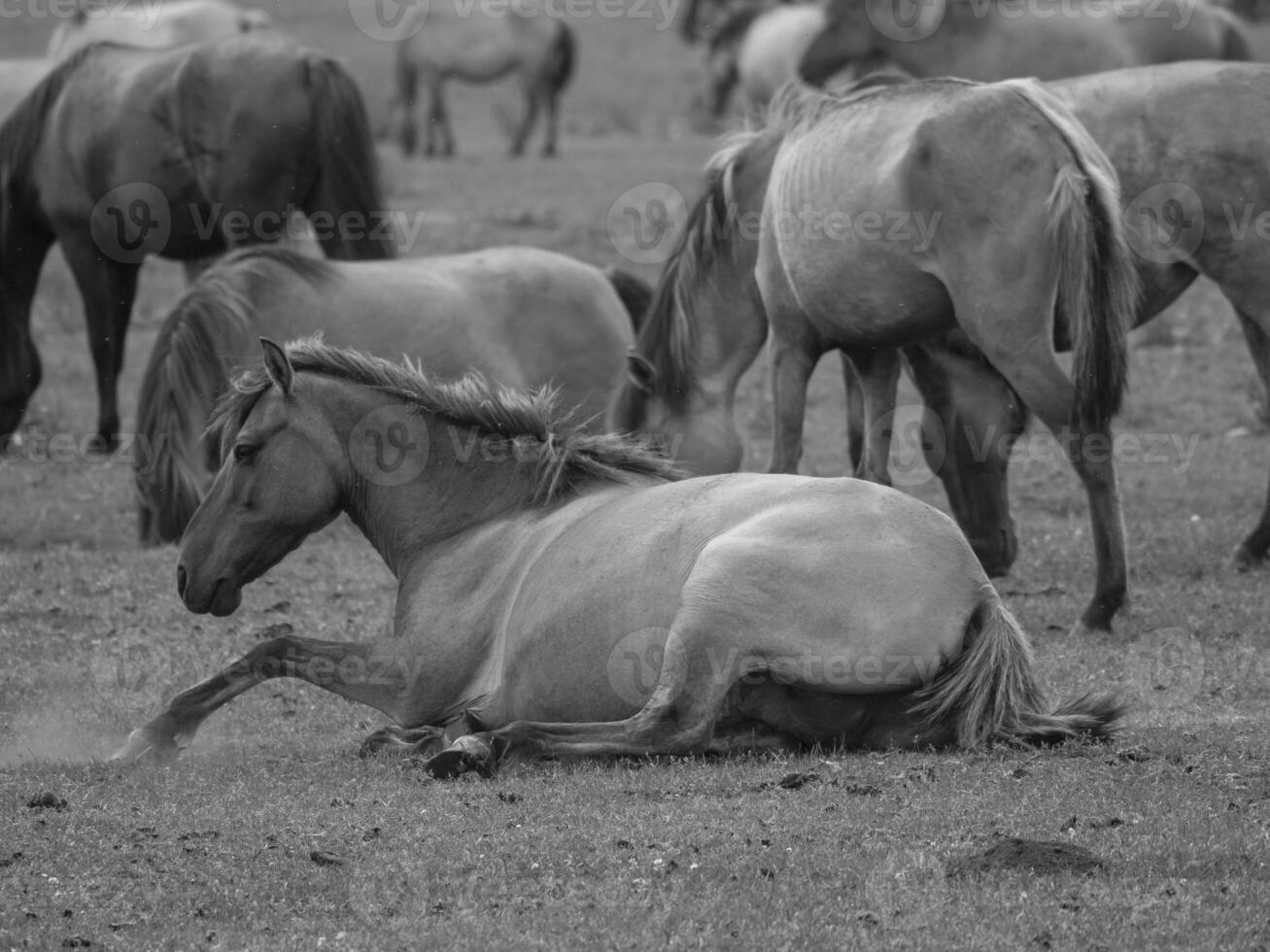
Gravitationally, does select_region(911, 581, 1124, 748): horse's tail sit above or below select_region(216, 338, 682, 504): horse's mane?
below

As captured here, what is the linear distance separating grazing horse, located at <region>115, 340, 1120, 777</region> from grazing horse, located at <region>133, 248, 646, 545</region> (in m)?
3.22

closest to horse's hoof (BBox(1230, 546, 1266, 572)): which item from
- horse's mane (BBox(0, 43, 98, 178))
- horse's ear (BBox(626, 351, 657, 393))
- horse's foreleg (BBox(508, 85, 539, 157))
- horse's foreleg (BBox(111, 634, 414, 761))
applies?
horse's ear (BBox(626, 351, 657, 393))

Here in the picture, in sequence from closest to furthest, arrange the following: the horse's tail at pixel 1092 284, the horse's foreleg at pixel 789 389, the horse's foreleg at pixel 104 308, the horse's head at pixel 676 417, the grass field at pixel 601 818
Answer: the grass field at pixel 601 818
the horse's tail at pixel 1092 284
the horse's foreleg at pixel 789 389
the horse's head at pixel 676 417
the horse's foreleg at pixel 104 308

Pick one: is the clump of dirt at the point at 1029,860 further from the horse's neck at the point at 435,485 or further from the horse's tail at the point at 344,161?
the horse's tail at the point at 344,161

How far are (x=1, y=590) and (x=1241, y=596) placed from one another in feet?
20.1

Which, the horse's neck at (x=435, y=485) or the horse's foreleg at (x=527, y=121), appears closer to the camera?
the horse's neck at (x=435, y=485)

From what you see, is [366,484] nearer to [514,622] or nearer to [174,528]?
[514,622]

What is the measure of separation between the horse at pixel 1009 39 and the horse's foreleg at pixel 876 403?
6820mm

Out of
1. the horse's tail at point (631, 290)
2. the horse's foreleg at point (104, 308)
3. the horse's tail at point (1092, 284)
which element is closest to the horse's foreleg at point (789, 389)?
the horse's tail at point (1092, 284)

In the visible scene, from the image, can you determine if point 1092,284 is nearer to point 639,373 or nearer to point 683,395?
point 683,395

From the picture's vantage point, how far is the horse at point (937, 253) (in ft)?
25.7

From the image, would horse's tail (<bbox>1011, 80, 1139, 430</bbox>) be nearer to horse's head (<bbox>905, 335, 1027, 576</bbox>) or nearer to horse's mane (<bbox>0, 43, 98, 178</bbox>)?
horse's head (<bbox>905, 335, 1027, 576</bbox>)

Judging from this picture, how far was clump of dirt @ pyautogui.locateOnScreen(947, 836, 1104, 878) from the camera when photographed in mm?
4676

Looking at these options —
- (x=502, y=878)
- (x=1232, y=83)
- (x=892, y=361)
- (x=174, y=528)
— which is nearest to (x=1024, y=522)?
(x=892, y=361)
